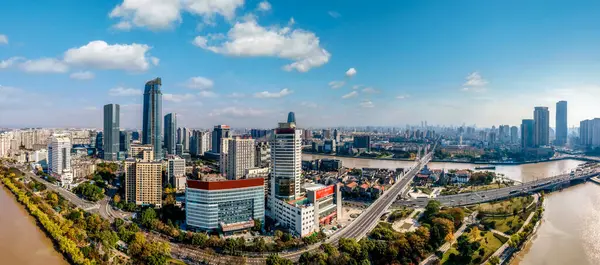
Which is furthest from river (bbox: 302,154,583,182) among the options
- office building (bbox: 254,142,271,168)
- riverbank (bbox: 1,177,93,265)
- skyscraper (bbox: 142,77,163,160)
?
riverbank (bbox: 1,177,93,265)

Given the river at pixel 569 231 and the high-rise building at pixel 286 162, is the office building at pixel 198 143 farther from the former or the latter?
the river at pixel 569 231

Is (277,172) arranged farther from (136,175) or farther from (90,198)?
(90,198)

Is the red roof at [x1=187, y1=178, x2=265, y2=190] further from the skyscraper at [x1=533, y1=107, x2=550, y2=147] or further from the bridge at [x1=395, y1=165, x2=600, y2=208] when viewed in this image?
the skyscraper at [x1=533, y1=107, x2=550, y2=147]

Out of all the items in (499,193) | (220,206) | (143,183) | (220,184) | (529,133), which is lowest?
(499,193)

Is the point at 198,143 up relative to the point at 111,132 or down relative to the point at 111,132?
down

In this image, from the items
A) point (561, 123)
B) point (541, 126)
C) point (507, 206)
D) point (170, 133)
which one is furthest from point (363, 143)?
point (561, 123)

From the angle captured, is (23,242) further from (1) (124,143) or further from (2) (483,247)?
(1) (124,143)

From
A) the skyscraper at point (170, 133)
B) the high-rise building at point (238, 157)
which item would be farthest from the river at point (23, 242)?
the skyscraper at point (170, 133)

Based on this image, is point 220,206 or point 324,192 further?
point 324,192
